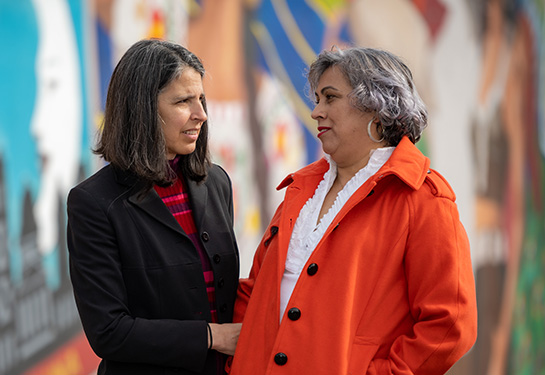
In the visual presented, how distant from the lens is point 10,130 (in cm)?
313

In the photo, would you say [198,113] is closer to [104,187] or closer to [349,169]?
[104,187]

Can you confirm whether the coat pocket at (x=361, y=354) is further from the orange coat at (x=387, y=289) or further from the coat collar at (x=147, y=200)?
the coat collar at (x=147, y=200)

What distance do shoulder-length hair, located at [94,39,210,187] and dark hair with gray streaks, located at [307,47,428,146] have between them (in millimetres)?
507

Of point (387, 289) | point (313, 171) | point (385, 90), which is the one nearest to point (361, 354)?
point (387, 289)

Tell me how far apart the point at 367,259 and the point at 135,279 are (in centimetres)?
67

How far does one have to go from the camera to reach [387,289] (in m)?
2.12

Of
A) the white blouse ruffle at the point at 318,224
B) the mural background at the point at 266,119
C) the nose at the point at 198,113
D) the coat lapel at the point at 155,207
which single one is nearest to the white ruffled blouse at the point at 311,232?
the white blouse ruffle at the point at 318,224

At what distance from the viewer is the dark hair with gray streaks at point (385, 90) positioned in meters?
2.23

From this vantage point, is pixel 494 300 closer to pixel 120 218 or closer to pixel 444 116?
pixel 444 116

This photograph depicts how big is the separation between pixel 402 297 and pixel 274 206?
9.83 feet

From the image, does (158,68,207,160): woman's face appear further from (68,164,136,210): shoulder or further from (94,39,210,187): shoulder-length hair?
(68,164,136,210): shoulder

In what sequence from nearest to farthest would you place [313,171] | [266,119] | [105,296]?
[105,296] → [313,171] → [266,119]

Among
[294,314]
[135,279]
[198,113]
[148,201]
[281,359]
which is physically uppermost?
[198,113]

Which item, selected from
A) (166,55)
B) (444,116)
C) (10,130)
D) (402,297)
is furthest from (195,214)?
(444,116)
